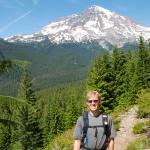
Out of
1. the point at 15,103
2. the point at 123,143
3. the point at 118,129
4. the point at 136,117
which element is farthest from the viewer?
the point at 136,117

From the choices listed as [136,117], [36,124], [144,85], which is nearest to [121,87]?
[144,85]

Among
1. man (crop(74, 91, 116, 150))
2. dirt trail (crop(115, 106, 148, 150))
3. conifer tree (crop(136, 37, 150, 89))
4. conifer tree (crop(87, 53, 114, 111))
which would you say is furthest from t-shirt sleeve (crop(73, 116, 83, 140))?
conifer tree (crop(136, 37, 150, 89))

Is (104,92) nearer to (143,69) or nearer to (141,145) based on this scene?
(143,69)

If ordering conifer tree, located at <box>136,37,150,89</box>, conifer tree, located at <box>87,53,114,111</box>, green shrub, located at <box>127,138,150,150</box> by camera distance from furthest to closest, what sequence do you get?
1. conifer tree, located at <box>136,37,150,89</box>
2. conifer tree, located at <box>87,53,114,111</box>
3. green shrub, located at <box>127,138,150,150</box>

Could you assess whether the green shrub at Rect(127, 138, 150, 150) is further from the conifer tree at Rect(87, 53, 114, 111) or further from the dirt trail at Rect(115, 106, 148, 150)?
the conifer tree at Rect(87, 53, 114, 111)

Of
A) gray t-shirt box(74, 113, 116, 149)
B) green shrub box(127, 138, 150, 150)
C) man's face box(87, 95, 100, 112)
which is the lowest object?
green shrub box(127, 138, 150, 150)

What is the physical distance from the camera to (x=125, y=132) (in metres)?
25.5

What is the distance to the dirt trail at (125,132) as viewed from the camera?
76.7 ft

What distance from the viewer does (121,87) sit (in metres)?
61.7

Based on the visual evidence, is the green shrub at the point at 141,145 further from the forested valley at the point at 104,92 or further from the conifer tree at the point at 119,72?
the conifer tree at the point at 119,72

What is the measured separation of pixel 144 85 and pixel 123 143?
136 feet

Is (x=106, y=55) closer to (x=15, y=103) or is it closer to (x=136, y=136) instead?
(x=136, y=136)

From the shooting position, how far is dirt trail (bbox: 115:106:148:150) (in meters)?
23.4

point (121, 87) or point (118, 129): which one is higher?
point (121, 87)
